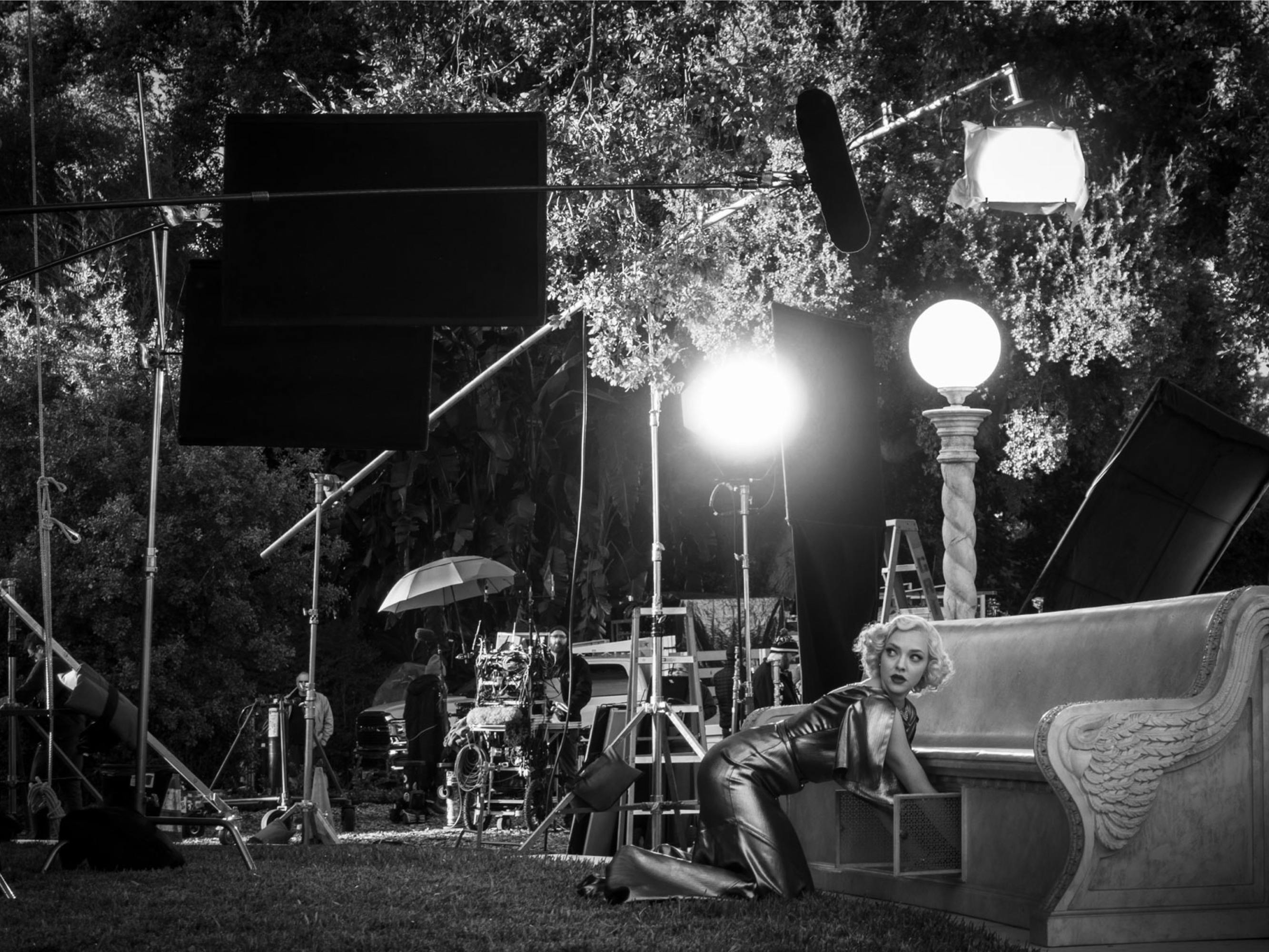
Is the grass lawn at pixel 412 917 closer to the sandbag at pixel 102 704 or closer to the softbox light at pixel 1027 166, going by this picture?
the sandbag at pixel 102 704

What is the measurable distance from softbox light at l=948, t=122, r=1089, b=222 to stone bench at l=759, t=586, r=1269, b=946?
27.3ft

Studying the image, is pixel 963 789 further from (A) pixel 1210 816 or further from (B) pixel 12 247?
(B) pixel 12 247

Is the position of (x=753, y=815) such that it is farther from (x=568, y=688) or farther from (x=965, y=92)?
(x=568, y=688)

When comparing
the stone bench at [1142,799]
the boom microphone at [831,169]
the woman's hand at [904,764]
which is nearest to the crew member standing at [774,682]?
the woman's hand at [904,764]

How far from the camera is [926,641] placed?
Result: 607cm

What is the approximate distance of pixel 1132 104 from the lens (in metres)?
16.5

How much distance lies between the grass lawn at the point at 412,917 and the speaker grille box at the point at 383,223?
2386 mm

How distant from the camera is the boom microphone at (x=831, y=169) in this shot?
5.41 m

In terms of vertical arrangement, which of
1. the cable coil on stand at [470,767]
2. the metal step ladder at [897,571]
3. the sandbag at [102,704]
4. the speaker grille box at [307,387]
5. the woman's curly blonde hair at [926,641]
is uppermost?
the speaker grille box at [307,387]

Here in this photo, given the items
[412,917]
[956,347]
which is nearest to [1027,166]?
[956,347]

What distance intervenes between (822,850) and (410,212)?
3780mm

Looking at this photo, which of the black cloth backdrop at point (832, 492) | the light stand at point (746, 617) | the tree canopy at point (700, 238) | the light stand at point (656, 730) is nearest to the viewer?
the black cloth backdrop at point (832, 492)

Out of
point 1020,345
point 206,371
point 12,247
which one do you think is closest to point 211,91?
point 12,247

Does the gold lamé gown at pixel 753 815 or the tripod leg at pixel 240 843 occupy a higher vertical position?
the gold lamé gown at pixel 753 815
